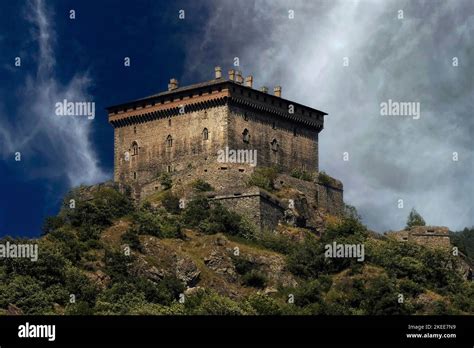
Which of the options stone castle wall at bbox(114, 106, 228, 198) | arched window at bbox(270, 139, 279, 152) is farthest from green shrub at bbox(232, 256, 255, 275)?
arched window at bbox(270, 139, 279, 152)

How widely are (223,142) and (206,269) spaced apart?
59.9ft

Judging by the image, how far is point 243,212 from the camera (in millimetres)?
99688

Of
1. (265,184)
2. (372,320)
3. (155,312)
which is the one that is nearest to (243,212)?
(265,184)

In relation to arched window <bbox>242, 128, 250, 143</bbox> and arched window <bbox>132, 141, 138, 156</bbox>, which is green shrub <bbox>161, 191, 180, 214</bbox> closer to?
arched window <bbox>242, 128, 250, 143</bbox>

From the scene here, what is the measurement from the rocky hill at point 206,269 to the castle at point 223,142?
4.48 m

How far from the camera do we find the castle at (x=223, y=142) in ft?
344

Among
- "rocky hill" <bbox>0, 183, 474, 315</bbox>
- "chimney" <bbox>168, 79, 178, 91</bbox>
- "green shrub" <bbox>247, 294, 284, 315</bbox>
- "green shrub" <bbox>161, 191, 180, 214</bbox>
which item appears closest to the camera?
"rocky hill" <bbox>0, 183, 474, 315</bbox>

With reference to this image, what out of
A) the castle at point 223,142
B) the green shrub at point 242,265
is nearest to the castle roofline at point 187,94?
the castle at point 223,142

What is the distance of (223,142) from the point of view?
106062 millimetres

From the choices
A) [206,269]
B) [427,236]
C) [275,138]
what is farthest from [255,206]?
[427,236]

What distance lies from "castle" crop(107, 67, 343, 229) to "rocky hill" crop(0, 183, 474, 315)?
14.7ft

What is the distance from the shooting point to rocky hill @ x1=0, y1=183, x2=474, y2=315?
82125 mm

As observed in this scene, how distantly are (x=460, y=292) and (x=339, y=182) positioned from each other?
22042mm

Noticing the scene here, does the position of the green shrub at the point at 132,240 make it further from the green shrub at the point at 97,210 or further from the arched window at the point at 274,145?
the arched window at the point at 274,145
